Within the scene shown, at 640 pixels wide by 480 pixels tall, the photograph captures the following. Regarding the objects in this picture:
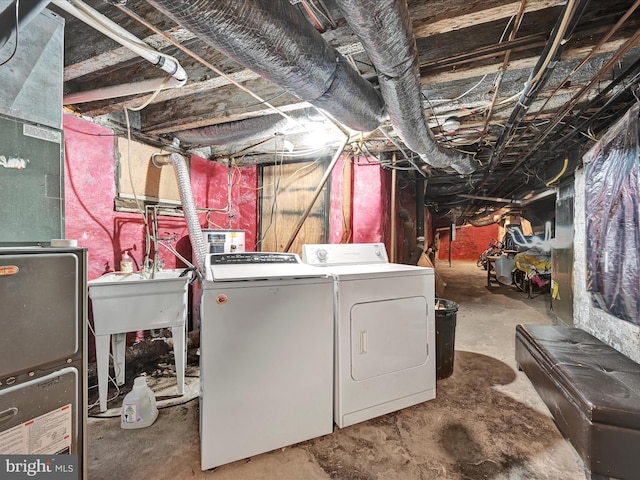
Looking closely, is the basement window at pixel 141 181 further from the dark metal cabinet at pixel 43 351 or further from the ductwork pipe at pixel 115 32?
the dark metal cabinet at pixel 43 351

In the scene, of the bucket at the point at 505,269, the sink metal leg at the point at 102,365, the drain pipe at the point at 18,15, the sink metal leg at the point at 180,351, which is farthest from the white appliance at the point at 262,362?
the bucket at the point at 505,269

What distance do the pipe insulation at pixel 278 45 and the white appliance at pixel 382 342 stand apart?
43.0 inches

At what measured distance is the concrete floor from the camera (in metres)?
1.42

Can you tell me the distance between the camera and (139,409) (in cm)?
176

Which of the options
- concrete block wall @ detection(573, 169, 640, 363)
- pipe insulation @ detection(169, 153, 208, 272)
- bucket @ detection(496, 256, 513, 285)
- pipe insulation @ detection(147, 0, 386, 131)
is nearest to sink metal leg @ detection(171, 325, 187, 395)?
pipe insulation @ detection(169, 153, 208, 272)

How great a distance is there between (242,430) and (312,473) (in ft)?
1.43

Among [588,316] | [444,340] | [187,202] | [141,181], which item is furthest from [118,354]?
[588,316]

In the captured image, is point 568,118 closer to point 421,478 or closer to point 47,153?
point 421,478

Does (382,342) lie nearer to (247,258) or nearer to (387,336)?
(387,336)

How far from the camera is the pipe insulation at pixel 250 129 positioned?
7.45ft

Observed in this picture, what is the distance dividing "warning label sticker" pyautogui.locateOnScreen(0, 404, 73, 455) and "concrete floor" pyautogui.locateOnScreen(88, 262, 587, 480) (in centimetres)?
52

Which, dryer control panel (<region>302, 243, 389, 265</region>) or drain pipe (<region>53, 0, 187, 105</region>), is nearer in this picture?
drain pipe (<region>53, 0, 187, 105</region>)

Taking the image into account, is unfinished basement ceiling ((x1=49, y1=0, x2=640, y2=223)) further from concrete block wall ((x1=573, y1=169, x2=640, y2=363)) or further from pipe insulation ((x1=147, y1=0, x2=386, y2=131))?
concrete block wall ((x1=573, y1=169, x2=640, y2=363))

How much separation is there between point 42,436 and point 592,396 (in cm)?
255
